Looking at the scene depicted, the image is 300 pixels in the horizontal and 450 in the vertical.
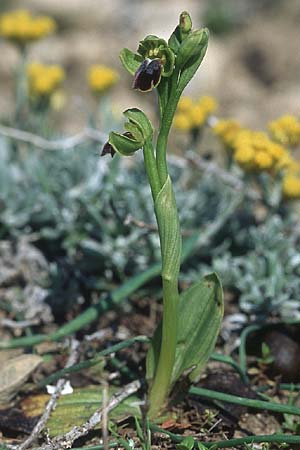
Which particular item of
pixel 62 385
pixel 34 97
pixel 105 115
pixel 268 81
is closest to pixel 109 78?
pixel 105 115

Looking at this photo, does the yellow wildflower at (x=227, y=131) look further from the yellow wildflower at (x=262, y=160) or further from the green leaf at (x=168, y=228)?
the green leaf at (x=168, y=228)

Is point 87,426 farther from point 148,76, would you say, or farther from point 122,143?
point 148,76

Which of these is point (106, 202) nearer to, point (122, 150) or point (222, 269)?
point (222, 269)

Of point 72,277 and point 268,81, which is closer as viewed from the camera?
point 72,277

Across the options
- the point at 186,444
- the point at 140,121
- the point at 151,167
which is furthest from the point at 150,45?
the point at 186,444

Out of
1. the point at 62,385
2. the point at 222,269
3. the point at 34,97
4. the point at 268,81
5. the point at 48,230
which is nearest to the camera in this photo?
the point at 62,385
